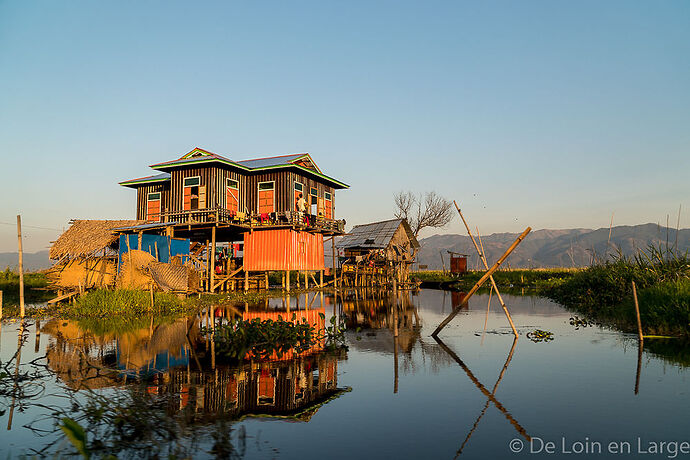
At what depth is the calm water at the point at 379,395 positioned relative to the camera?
5336 mm

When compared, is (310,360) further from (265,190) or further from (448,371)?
(265,190)

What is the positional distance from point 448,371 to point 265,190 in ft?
72.6

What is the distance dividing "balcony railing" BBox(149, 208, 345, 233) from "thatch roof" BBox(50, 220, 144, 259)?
122 inches

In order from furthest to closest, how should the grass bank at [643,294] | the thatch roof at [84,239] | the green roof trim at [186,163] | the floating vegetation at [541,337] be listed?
the green roof trim at [186,163], the thatch roof at [84,239], the floating vegetation at [541,337], the grass bank at [643,294]

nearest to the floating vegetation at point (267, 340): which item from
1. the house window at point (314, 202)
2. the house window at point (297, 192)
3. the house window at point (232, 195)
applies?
the house window at point (232, 195)

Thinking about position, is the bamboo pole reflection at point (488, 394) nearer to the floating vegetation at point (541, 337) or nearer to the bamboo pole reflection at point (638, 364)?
the bamboo pole reflection at point (638, 364)

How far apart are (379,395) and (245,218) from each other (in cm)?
2157

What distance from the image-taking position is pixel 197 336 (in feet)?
41.5

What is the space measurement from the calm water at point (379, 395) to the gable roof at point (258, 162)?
15295 mm

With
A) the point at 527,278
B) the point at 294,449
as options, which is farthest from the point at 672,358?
the point at 527,278

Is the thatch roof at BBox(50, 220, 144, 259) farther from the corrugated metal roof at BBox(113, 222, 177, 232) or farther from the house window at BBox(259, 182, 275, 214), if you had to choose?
the house window at BBox(259, 182, 275, 214)

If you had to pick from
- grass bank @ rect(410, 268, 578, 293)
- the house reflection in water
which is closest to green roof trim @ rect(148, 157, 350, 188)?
the house reflection in water

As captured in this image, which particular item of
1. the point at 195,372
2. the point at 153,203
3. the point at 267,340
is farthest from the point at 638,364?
the point at 153,203

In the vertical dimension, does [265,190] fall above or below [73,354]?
above
